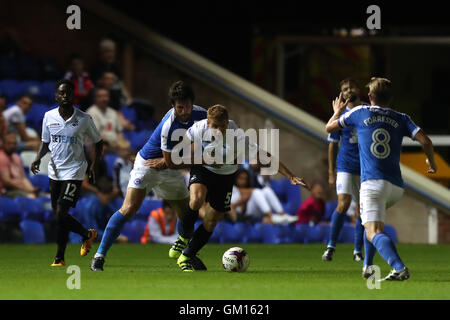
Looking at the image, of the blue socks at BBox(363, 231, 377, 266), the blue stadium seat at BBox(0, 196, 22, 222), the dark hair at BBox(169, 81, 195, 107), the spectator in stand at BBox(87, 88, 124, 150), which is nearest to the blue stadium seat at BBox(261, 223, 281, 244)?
the spectator in stand at BBox(87, 88, 124, 150)

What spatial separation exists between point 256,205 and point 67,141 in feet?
21.3

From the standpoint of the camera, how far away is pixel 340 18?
2417 centimetres

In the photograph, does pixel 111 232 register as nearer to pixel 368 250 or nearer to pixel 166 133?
pixel 166 133

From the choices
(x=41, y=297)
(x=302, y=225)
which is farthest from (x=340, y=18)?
(x=41, y=297)

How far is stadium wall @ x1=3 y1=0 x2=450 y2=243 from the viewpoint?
2039 cm

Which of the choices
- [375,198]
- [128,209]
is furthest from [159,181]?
[375,198]

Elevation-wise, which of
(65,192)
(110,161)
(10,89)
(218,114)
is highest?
(10,89)

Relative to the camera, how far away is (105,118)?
760 inches

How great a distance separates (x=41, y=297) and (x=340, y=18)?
1606cm

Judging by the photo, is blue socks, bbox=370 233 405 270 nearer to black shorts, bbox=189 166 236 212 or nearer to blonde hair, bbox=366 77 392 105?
blonde hair, bbox=366 77 392 105

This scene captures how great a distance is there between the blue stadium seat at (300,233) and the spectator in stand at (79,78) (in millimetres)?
4316

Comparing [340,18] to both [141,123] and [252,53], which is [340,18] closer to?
[252,53]

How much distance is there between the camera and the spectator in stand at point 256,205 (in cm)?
1834

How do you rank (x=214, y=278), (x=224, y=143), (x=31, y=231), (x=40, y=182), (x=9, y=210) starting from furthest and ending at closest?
(x=40, y=182) < (x=9, y=210) < (x=31, y=231) < (x=224, y=143) < (x=214, y=278)
